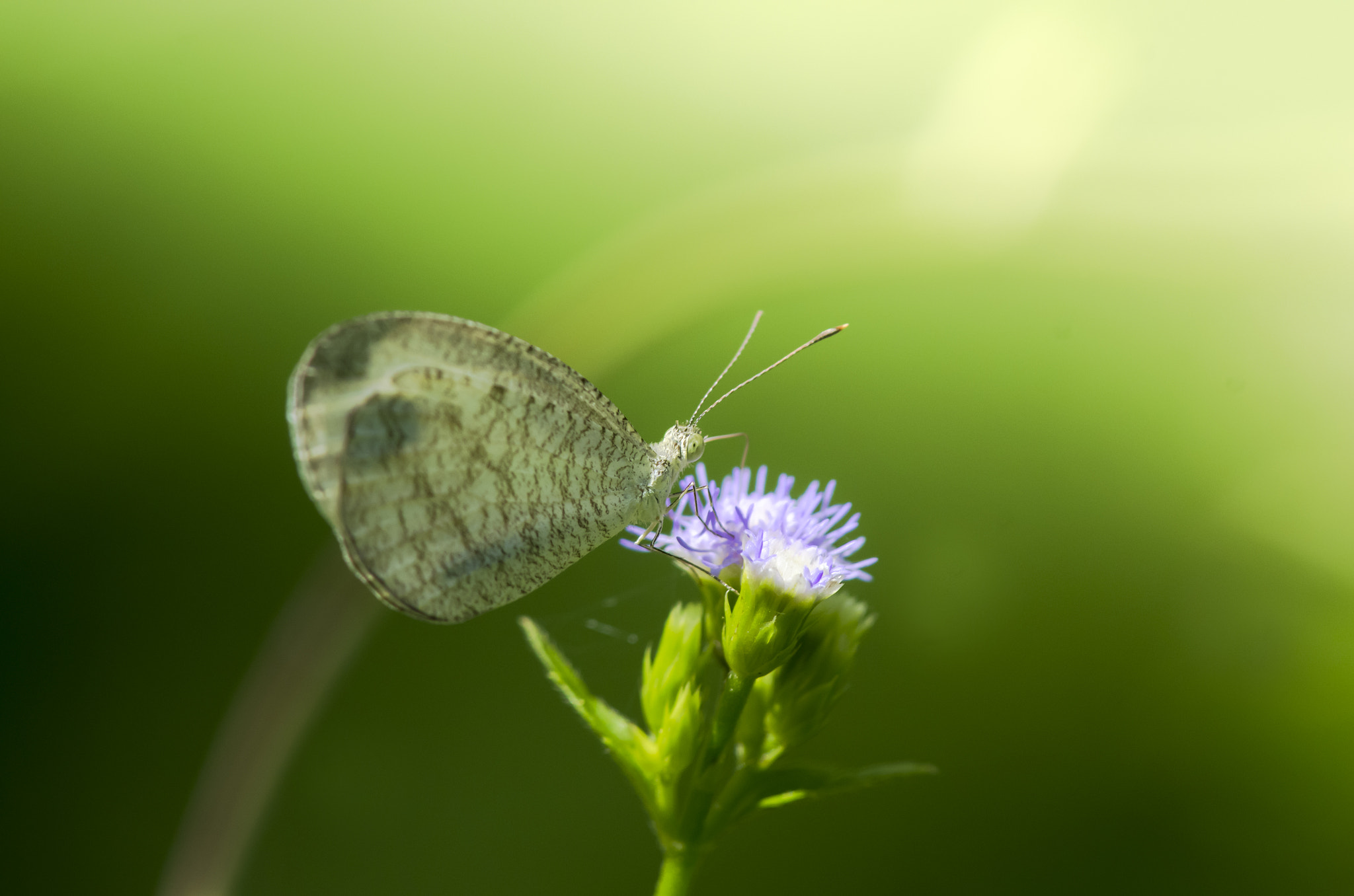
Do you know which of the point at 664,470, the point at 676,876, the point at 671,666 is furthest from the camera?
the point at 664,470

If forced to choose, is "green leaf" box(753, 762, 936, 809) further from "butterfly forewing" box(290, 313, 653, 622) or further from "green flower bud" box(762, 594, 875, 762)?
"butterfly forewing" box(290, 313, 653, 622)

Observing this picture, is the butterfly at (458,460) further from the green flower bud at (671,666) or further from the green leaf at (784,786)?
the green leaf at (784,786)

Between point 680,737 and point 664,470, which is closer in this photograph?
point 680,737

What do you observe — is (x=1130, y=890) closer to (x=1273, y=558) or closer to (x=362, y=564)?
(x=1273, y=558)

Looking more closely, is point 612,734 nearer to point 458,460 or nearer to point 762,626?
point 762,626

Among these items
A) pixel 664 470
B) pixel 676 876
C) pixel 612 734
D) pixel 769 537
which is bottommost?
pixel 676 876

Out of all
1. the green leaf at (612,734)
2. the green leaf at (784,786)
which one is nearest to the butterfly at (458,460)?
the green leaf at (612,734)

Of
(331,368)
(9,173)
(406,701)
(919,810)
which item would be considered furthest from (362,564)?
(9,173)

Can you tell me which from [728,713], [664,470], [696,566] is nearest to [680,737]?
[728,713]
